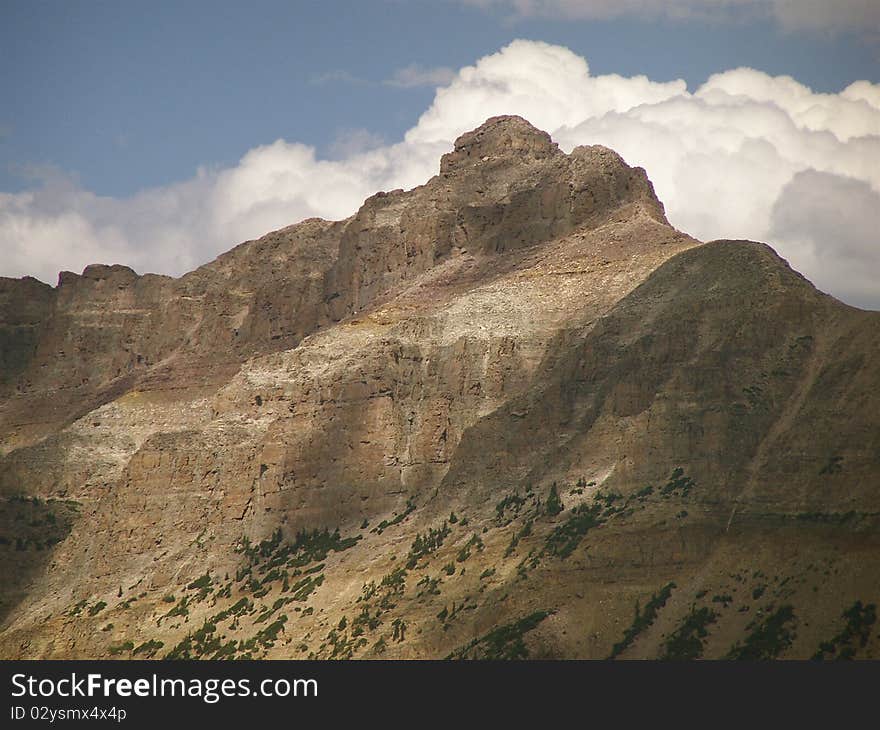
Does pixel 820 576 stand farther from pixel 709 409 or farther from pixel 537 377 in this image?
pixel 537 377

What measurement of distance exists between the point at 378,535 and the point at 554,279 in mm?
22854

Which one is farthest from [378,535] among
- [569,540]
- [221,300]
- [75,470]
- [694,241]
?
[221,300]

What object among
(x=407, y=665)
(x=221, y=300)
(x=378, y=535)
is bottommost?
(x=407, y=665)

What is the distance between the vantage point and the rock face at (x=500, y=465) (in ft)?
320

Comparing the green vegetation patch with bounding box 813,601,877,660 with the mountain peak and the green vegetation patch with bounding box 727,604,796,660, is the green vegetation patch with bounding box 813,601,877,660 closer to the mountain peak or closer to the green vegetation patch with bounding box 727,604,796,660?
the green vegetation patch with bounding box 727,604,796,660

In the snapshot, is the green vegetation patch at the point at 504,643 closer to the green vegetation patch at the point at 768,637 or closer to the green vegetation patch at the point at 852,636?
the green vegetation patch at the point at 768,637

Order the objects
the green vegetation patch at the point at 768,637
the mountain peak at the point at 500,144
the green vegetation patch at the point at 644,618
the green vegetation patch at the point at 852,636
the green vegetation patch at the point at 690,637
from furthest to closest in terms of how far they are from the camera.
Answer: the mountain peak at the point at 500,144
the green vegetation patch at the point at 644,618
the green vegetation patch at the point at 690,637
the green vegetation patch at the point at 768,637
the green vegetation patch at the point at 852,636

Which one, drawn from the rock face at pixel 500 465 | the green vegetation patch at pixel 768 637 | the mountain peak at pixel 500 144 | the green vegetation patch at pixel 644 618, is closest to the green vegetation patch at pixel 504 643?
the rock face at pixel 500 465

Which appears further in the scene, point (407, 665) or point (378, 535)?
point (378, 535)

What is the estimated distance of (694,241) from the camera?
131875 millimetres

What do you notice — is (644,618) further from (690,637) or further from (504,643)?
(504,643)

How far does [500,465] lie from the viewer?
4621 inches

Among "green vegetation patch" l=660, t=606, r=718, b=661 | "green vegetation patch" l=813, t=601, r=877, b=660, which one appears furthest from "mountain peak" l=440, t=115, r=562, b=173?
"green vegetation patch" l=813, t=601, r=877, b=660

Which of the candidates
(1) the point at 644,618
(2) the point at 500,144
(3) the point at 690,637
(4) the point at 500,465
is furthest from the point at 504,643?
(2) the point at 500,144
